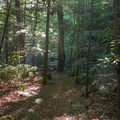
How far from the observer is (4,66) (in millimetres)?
5234

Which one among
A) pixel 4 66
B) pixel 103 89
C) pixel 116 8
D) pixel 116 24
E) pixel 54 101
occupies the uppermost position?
pixel 116 8

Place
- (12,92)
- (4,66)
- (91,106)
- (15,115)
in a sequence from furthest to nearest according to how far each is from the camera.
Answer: (12,92), (91,106), (15,115), (4,66)

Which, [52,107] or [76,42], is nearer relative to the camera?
[52,107]

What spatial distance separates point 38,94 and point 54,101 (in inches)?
62.6

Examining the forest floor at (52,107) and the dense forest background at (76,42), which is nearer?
the dense forest background at (76,42)

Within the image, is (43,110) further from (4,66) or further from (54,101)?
(4,66)

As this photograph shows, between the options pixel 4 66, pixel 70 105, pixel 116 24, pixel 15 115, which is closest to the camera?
pixel 116 24

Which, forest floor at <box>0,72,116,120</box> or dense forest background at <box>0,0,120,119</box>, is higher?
dense forest background at <box>0,0,120,119</box>

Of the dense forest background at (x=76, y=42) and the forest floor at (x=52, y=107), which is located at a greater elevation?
the dense forest background at (x=76, y=42)

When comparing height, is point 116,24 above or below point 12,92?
above

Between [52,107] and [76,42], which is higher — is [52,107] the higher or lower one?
the lower one

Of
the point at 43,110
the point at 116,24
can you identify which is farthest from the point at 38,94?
the point at 116,24

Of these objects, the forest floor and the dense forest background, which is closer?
the dense forest background

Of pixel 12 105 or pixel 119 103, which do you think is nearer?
pixel 119 103
